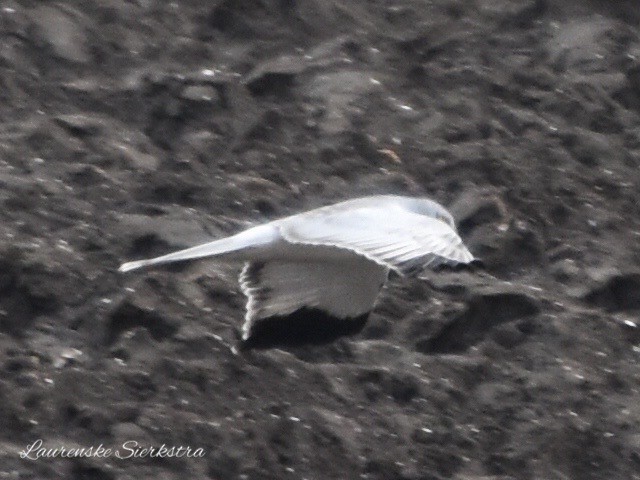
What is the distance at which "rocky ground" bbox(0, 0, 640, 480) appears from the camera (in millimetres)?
6375

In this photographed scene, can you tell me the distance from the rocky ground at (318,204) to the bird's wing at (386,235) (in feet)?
3.92

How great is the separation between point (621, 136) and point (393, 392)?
227 cm

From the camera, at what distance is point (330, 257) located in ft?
18.4

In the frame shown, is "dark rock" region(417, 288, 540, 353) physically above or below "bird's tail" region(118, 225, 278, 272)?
below

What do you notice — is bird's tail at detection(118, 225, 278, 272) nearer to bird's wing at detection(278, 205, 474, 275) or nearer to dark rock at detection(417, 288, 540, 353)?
bird's wing at detection(278, 205, 474, 275)

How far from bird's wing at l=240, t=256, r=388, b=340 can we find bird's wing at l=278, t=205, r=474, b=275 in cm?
29

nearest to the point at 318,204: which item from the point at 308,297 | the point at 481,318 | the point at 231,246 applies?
the point at 481,318

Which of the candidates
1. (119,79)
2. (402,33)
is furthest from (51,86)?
(402,33)

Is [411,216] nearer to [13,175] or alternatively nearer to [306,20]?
[13,175]

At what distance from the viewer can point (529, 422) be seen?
6.70 meters
